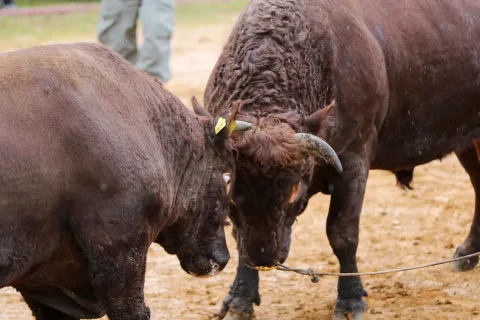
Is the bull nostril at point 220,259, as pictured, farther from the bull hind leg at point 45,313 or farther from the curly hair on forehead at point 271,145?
the bull hind leg at point 45,313

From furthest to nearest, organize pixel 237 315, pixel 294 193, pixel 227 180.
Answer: pixel 237 315 < pixel 294 193 < pixel 227 180

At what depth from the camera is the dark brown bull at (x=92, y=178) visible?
4.21 m

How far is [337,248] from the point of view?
21.4ft

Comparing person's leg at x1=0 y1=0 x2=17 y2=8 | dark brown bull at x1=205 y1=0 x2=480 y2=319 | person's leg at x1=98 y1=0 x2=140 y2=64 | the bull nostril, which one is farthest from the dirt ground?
person's leg at x1=0 y1=0 x2=17 y2=8

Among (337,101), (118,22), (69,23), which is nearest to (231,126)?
(337,101)

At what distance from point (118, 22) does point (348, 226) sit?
5620 millimetres

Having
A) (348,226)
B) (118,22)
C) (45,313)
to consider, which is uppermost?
(45,313)

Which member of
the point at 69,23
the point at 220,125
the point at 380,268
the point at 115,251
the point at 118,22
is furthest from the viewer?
the point at 69,23

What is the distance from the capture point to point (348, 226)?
648 centimetres

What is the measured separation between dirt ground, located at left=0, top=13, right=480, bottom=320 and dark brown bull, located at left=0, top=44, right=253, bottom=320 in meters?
1.75

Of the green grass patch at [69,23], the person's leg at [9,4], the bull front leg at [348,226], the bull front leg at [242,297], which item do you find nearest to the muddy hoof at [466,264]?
the bull front leg at [348,226]

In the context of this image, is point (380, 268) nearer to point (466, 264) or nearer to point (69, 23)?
point (466, 264)

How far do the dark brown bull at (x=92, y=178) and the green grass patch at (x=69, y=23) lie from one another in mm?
12868

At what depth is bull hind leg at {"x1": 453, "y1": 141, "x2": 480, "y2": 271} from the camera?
7.66 metres
